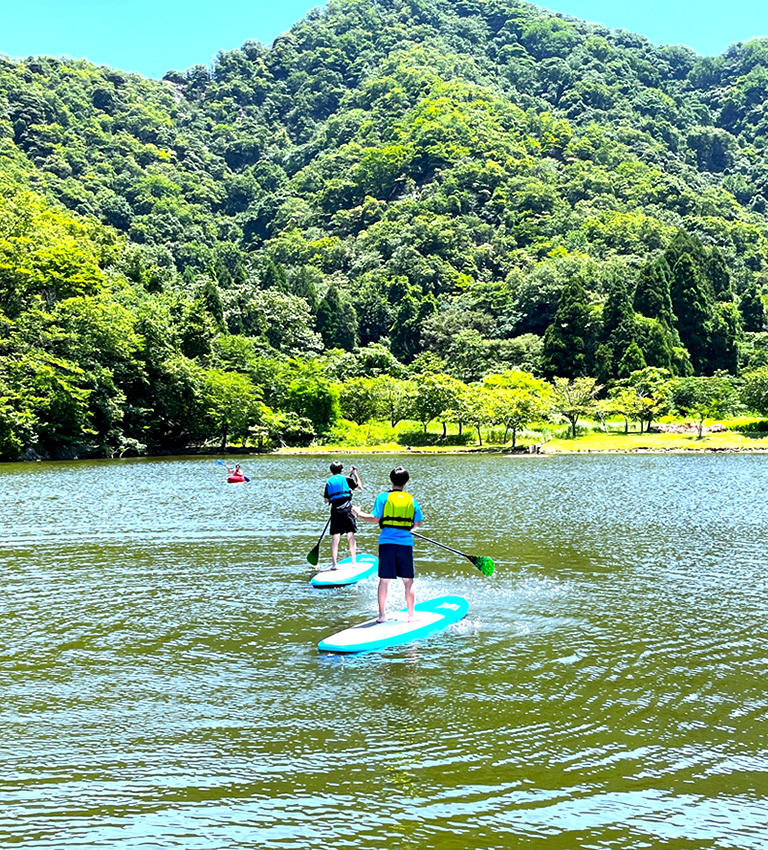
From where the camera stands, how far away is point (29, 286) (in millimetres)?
65188

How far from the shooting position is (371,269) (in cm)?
13375

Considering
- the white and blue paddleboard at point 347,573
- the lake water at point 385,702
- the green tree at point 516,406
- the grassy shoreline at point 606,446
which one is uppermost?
the green tree at point 516,406

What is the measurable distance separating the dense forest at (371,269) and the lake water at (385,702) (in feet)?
147

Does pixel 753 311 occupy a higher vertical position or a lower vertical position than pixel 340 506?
higher

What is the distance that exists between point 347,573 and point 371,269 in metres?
122

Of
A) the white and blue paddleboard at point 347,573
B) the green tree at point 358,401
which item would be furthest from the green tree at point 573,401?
the white and blue paddleboard at point 347,573

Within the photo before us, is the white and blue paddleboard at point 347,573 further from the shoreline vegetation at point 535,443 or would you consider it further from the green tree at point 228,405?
the green tree at point 228,405

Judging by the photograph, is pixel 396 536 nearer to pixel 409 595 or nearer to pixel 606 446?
pixel 409 595

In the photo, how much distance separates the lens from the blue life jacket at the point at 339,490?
16.0 meters

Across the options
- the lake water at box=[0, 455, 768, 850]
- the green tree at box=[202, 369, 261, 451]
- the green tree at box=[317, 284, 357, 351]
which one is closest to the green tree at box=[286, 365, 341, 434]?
the green tree at box=[202, 369, 261, 451]

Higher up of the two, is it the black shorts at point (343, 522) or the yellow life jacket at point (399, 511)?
the yellow life jacket at point (399, 511)

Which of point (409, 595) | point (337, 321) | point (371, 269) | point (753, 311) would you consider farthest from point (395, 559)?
point (371, 269)

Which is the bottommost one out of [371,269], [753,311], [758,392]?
[758,392]

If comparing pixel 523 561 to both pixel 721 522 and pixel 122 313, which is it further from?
pixel 122 313
